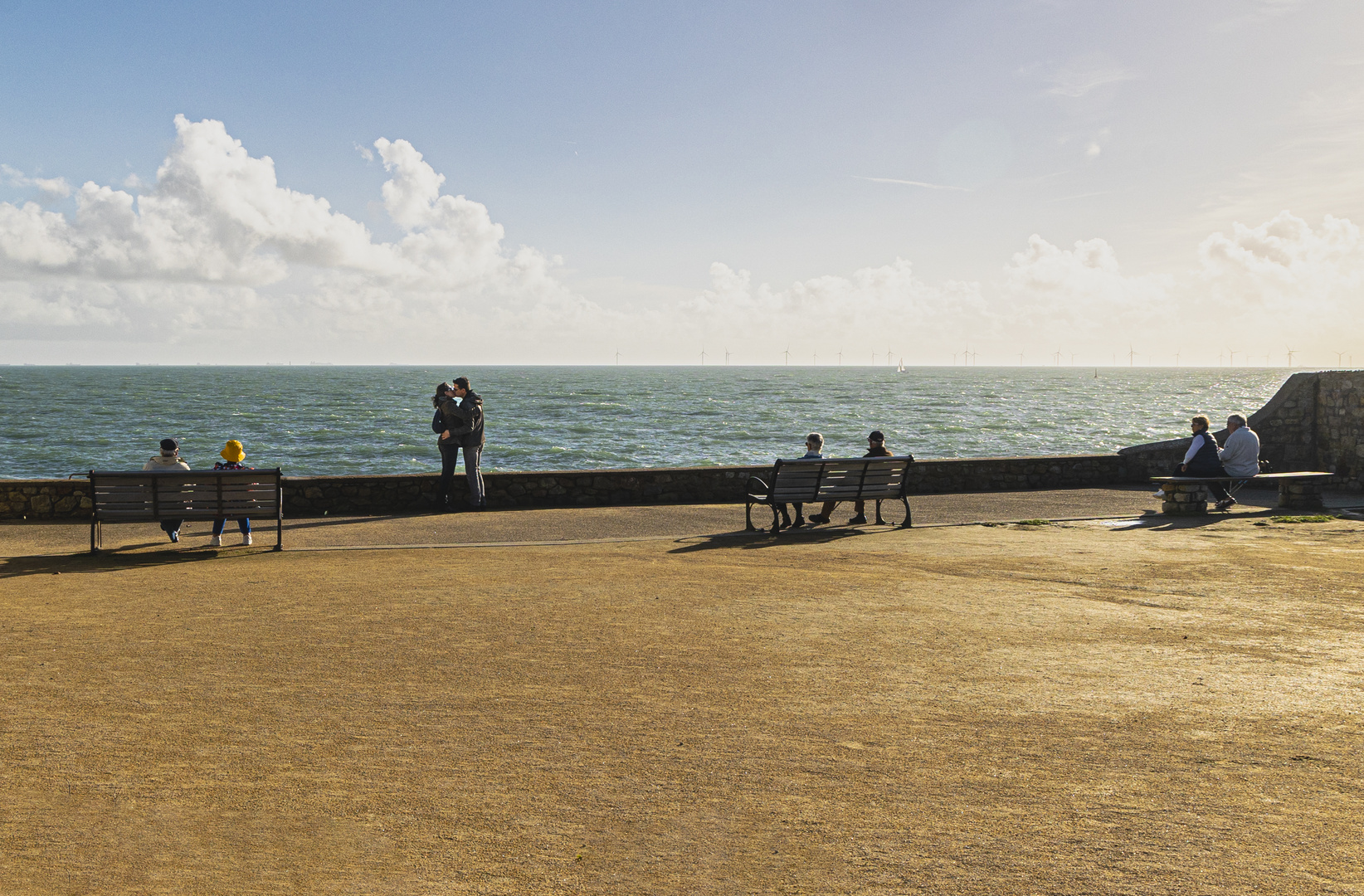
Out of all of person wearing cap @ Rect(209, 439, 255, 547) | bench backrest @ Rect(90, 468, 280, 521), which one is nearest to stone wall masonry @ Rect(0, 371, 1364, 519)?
person wearing cap @ Rect(209, 439, 255, 547)

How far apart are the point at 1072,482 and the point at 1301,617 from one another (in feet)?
29.2

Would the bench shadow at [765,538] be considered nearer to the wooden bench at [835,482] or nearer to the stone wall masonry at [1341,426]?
the wooden bench at [835,482]

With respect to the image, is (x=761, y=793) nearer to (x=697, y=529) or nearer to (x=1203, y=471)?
(x=697, y=529)

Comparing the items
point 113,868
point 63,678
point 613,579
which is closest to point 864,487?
point 613,579

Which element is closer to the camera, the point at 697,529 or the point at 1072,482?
the point at 697,529

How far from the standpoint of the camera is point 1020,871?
10.4 ft

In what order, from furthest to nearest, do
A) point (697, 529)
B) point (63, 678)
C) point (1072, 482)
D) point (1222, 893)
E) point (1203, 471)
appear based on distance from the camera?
point (1072, 482), point (1203, 471), point (697, 529), point (63, 678), point (1222, 893)

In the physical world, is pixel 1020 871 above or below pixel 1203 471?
below

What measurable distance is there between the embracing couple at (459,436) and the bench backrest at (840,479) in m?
3.86

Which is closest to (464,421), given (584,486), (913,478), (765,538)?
(584,486)

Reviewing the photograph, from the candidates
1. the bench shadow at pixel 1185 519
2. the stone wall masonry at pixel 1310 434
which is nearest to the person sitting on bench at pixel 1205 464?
the bench shadow at pixel 1185 519

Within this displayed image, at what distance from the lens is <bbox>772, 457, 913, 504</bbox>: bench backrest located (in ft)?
35.0

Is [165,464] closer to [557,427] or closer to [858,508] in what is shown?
[858,508]

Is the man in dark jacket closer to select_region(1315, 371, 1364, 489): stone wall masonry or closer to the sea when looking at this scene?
select_region(1315, 371, 1364, 489): stone wall masonry
